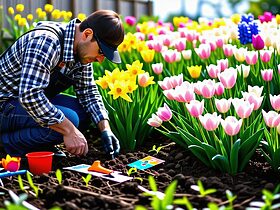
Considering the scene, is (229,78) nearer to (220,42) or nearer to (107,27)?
(107,27)

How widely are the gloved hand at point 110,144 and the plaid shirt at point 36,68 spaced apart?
0.50 ft

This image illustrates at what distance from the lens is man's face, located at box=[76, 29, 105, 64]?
10.7ft

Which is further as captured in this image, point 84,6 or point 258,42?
point 84,6

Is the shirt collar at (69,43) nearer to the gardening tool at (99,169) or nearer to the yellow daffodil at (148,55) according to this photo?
the gardening tool at (99,169)

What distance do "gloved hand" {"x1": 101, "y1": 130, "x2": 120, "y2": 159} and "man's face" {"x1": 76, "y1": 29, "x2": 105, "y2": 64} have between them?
0.45 metres

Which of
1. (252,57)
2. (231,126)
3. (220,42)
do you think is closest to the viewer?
(231,126)

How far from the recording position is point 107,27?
10.6ft

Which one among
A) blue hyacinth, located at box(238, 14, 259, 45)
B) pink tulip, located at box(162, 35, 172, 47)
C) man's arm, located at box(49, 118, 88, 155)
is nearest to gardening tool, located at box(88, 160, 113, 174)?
man's arm, located at box(49, 118, 88, 155)

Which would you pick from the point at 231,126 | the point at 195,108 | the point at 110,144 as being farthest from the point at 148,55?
the point at 231,126

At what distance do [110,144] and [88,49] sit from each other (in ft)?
1.88

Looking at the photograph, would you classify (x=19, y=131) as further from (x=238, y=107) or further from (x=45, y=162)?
(x=238, y=107)

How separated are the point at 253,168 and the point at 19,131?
141cm

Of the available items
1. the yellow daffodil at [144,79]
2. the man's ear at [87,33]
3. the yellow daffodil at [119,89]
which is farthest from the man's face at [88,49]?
the yellow daffodil at [144,79]

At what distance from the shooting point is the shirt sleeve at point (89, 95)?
12.0 ft
